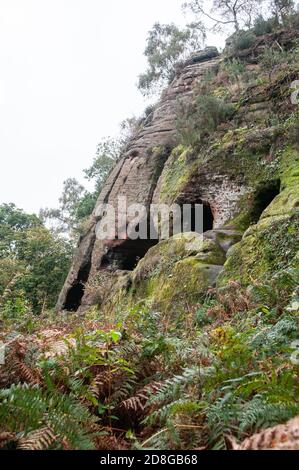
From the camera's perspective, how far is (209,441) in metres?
2.32

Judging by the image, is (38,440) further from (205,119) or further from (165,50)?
(165,50)

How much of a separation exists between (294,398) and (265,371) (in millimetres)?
516

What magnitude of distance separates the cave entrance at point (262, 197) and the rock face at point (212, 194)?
0.03 meters

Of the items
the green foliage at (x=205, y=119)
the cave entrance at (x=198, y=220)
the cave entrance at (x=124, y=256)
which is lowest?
the cave entrance at (x=124, y=256)

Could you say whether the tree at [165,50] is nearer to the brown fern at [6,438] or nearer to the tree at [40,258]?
the tree at [40,258]

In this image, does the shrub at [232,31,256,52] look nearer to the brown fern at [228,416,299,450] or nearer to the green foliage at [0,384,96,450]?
the green foliage at [0,384,96,450]

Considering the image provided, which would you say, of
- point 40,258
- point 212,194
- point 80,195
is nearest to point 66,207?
point 80,195

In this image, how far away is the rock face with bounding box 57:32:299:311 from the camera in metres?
7.93

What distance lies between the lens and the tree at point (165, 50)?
24.3 m

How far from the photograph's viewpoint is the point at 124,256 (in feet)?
53.7

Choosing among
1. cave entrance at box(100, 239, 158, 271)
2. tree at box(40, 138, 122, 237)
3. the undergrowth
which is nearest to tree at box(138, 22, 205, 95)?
tree at box(40, 138, 122, 237)

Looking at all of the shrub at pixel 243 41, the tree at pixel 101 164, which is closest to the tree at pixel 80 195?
the tree at pixel 101 164

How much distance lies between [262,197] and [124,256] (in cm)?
778
